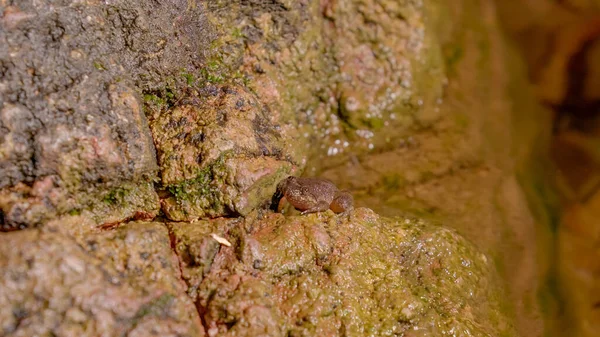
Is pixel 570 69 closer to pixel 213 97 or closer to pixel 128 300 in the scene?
pixel 213 97

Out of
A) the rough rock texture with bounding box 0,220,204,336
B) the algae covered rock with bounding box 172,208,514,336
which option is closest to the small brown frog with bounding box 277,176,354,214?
the algae covered rock with bounding box 172,208,514,336

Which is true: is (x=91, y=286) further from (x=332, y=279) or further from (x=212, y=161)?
(x=332, y=279)

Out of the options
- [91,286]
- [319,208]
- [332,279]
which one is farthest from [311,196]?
[91,286]

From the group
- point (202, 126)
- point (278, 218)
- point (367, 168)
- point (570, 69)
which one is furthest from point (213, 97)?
point (570, 69)

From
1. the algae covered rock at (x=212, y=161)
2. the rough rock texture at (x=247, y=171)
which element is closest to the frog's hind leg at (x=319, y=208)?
the rough rock texture at (x=247, y=171)

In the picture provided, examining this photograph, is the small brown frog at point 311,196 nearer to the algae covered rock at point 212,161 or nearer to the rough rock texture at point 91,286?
the algae covered rock at point 212,161

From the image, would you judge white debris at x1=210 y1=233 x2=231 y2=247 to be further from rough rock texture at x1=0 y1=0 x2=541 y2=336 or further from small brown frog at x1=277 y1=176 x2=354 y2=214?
small brown frog at x1=277 y1=176 x2=354 y2=214
